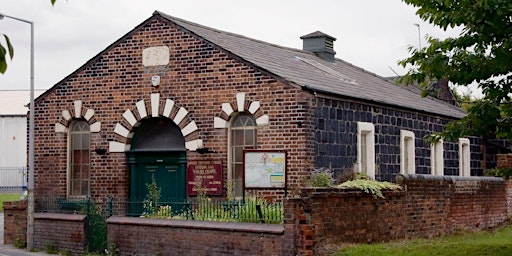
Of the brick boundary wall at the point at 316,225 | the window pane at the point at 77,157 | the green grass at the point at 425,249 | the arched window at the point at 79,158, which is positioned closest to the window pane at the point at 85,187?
the arched window at the point at 79,158

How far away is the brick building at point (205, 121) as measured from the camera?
802 inches

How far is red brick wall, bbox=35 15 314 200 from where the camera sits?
20.2 metres

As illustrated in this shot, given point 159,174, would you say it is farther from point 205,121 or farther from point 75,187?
point 75,187

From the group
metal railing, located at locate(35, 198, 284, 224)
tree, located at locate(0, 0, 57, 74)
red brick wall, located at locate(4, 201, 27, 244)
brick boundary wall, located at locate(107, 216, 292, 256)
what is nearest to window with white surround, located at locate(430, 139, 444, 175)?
metal railing, located at locate(35, 198, 284, 224)

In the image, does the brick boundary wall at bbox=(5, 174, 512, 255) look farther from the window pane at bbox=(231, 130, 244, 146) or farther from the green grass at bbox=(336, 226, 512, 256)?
the window pane at bbox=(231, 130, 244, 146)

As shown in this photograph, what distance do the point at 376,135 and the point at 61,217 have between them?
29.0 feet

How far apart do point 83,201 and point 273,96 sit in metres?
6.11

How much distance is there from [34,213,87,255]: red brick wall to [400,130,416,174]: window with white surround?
9.87m

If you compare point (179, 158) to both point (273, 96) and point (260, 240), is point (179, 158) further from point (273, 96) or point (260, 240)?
point (260, 240)

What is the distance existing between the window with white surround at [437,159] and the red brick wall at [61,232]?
38.7 feet

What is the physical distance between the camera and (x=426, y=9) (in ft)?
48.6

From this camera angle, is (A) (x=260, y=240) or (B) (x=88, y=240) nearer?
(A) (x=260, y=240)

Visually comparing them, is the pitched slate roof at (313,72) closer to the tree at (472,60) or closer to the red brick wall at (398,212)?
the red brick wall at (398,212)

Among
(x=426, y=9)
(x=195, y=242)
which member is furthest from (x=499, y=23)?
(x=195, y=242)
